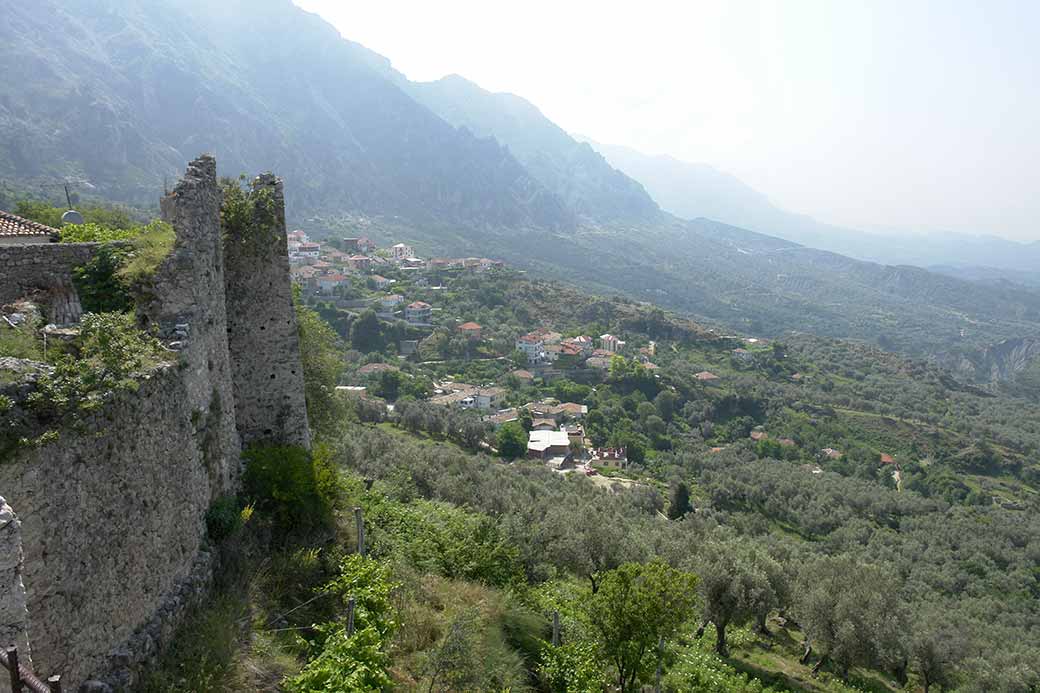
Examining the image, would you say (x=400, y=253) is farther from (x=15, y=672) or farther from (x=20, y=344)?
(x=15, y=672)

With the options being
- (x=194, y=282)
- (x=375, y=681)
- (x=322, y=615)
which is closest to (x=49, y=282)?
(x=194, y=282)

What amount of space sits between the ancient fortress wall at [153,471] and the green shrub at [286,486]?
1.04 feet

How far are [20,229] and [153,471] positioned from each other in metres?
9.15

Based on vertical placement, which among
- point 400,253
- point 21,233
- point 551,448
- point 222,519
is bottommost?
point 551,448


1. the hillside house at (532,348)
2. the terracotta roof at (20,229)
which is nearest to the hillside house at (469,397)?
the hillside house at (532,348)

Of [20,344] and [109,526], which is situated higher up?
[20,344]

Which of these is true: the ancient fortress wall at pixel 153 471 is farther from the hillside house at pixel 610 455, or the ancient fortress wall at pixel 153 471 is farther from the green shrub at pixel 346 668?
the hillside house at pixel 610 455

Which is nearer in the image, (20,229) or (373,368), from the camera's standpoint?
(20,229)

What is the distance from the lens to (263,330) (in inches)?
403

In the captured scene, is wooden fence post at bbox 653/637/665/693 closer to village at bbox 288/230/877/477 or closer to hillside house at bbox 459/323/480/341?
village at bbox 288/230/877/477

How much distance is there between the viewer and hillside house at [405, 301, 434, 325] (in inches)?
3615

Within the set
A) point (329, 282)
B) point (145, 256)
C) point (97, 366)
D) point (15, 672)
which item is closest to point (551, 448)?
point (329, 282)

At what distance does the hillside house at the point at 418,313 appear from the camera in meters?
91.8

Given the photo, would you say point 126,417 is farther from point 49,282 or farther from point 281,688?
point 49,282
